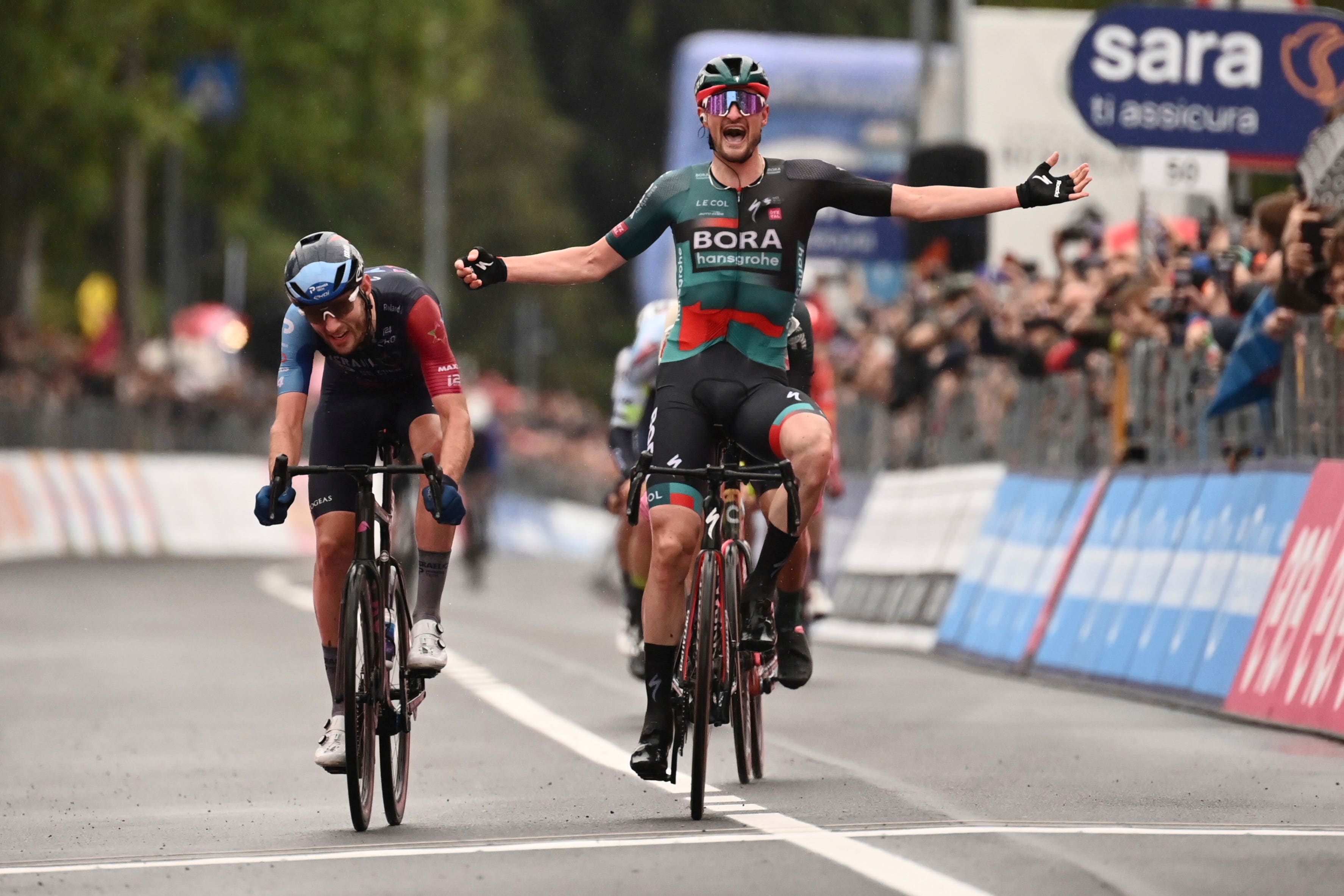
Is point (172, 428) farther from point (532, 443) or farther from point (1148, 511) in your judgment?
point (1148, 511)

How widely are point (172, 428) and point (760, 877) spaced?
32467 millimetres

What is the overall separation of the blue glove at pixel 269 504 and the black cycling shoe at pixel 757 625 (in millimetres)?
1522

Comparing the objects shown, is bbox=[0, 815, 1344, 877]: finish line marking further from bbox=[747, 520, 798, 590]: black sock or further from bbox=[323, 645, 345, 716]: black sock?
bbox=[747, 520, 798, 590]: black sock

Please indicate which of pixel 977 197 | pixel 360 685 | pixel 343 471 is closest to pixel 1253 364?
pixel 977 197

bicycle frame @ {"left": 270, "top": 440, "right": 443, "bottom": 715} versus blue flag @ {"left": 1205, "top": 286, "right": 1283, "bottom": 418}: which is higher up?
blue flag @ {"left": 1205, "top": 286, "right": 1283, "bottom": 418}

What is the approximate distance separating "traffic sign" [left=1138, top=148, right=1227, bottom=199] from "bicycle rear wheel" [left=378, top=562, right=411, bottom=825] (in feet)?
26.0

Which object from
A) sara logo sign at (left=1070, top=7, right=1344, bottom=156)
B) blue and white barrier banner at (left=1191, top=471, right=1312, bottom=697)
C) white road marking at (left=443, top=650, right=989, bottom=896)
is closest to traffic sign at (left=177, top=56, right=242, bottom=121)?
sara logo sign at (left=1070, top=7, right=1344, bottom=156)

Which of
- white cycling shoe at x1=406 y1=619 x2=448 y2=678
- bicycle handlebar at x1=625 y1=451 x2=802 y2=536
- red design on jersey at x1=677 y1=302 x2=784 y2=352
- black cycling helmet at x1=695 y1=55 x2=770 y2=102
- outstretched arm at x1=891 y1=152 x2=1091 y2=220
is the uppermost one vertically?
black cycling helmet at x1=695 y1=55 x2=770 y2=102

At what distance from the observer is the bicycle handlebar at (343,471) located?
368 inches

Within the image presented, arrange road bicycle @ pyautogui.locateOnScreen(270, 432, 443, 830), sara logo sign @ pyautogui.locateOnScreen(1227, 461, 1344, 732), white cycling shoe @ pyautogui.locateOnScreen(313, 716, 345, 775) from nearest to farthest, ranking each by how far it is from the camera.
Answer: road bicycle @ pyautogui.locateOnScreen(270, 432, 443, 830) → white cycling shoe @ pyautogui.locateOnScreen(313, 716, 345, 775) → sara logo sign @ pyautogui.locateOnScreen(1227, 461, 1344, 732)

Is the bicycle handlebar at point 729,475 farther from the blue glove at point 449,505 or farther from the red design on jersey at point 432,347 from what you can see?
the red design on jersey at point 432,347

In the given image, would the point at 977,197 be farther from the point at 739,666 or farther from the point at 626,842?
the point at 626,842

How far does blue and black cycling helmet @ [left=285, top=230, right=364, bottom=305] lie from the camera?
9.34 meters

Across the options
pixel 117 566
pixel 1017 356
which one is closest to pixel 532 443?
pixel 117 566
